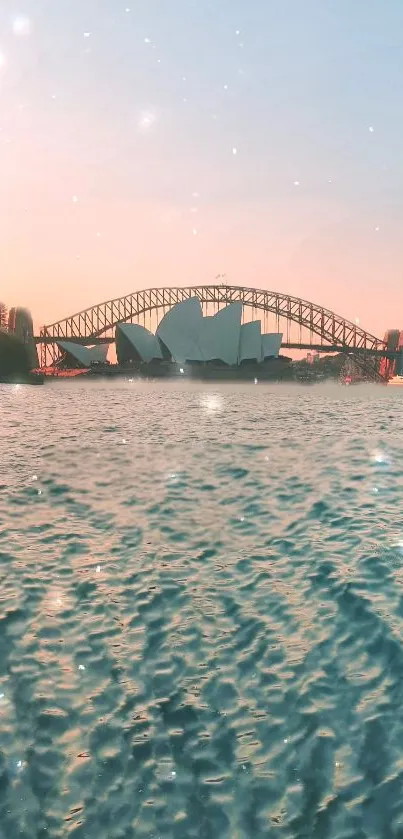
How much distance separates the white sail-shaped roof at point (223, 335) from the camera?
147 m

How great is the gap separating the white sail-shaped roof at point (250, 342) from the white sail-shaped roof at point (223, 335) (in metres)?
2.49

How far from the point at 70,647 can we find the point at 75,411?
137ft

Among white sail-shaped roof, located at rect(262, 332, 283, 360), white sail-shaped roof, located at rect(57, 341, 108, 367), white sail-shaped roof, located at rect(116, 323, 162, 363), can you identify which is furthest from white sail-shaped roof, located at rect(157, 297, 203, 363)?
white sail-shaped roof, located at rect(57, 341, 108, 367)

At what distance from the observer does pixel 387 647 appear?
793cm

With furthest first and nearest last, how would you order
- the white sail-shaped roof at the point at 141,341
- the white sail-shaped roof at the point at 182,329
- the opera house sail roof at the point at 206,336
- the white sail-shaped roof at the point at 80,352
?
the white sail-shaped roof at the point at 80,352
the white sail-shaped roof at the point at 141,341
the opera house sail roof at the point at 206,336
the white sail-shaped roof at the point at 182,329

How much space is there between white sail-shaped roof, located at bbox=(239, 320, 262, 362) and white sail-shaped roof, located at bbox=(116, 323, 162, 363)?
64.4ft

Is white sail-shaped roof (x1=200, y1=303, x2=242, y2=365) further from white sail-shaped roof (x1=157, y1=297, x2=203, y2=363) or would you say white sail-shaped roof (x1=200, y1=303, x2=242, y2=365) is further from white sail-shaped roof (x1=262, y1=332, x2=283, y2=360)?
white sail-shaped roof (x1=262, y1=332, x2=283, y2=360)

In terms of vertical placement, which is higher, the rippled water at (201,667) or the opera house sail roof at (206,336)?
the opera house sail roof at (206,336)

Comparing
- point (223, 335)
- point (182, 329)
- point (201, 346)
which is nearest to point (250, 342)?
point (223, 335)

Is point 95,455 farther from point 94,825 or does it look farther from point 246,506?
point 94,825

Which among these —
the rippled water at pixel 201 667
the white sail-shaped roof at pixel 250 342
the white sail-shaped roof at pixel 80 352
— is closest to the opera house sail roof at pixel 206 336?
the white sail-shaped roof at pixel 250 342

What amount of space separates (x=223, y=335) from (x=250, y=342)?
7.79 metres

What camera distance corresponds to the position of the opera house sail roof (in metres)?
147

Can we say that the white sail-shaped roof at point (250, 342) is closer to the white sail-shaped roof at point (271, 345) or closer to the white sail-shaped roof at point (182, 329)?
the white sail-shaped roof at point (271, 345)
